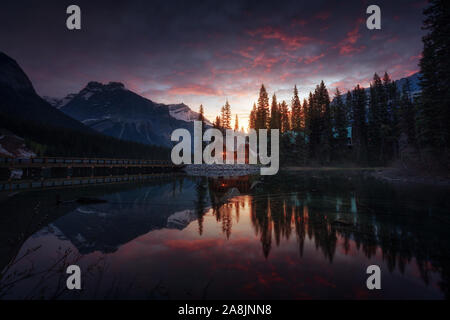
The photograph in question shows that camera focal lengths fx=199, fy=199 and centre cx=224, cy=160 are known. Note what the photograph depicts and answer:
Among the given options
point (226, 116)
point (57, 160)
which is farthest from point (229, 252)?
point (226, 116)

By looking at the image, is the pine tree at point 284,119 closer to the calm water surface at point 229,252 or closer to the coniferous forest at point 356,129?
the coniferous forest at point 356,129

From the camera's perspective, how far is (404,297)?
16.7ft

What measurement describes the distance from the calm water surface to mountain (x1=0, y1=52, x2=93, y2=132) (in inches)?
6779

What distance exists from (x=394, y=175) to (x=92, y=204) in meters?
44.7

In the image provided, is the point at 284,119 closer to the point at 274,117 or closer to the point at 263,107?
the point at 274,117

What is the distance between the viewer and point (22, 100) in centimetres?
16550

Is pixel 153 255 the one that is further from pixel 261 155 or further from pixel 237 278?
pixel 261 155

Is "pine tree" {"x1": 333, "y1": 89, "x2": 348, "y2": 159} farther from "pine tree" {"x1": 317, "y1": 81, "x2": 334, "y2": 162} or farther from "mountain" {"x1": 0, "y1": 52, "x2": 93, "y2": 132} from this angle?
"mountain" {"x1": 0, "y1": 52, "x2": 93, "y2": 132}

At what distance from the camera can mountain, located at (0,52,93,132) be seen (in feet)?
495

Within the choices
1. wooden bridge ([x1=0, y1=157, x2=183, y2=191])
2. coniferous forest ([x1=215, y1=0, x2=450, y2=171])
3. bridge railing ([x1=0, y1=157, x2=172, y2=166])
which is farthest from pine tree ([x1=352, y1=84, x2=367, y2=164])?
bridge railing ([x1=0, y1=157, x2=172, y2=166])

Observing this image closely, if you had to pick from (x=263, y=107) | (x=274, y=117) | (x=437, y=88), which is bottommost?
(x=437, y=88)

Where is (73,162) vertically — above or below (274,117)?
below

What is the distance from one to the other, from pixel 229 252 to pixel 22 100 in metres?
237
